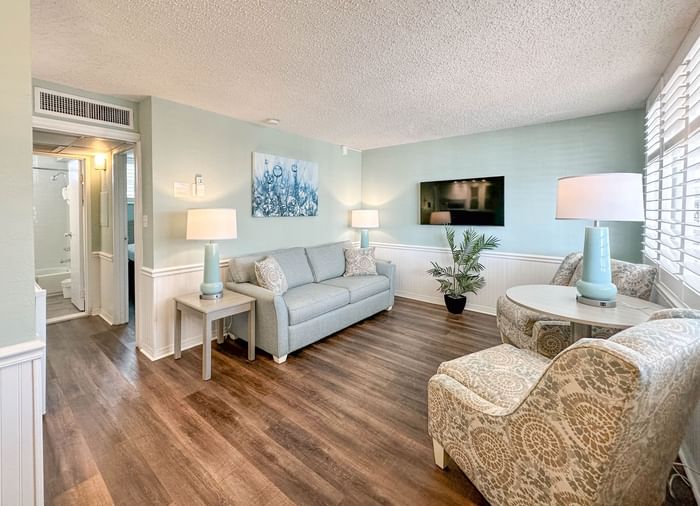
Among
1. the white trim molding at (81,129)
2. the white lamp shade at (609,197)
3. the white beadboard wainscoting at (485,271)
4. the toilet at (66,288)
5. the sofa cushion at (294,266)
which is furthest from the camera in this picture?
the toilet at (66,288)

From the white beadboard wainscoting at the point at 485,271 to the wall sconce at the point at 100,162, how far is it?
376cm

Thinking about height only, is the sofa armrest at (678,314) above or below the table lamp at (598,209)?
below

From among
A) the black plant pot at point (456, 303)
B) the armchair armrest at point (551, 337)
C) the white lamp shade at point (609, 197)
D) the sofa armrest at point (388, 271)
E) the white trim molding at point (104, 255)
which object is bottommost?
the black plant pot at point (456, 303)

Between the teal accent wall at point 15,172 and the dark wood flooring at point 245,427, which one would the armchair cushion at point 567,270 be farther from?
the teal accent wall at point 15,172

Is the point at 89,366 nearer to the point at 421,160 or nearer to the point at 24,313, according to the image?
the point at 24,313

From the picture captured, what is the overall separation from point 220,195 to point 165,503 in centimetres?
263

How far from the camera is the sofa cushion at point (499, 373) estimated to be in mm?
1422

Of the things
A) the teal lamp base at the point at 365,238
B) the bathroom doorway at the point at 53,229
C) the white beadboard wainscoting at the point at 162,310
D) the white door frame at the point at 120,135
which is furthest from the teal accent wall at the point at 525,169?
the bathroom doorway at the point at 53,229

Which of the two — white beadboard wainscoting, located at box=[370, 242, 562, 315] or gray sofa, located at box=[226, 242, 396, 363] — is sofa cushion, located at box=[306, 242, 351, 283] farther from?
white beadboard wainscoting, located at box=[370, 242, 562, 315]

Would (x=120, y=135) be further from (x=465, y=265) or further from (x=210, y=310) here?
(x=465, y=265)

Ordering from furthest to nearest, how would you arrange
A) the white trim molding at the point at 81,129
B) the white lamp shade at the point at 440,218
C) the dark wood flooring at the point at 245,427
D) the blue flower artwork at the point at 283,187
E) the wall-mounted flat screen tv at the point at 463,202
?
the white lamp shade at the point at 440,218
the wall-mounted flat screen tv at the point at 463,202
the blue flower artwork at the point at 283,187
the white trim molding at the point at 81,129
the dark wood flooring at the point at 245,427

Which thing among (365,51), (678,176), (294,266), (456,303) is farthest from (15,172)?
(456,303)

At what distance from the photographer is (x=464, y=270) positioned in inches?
165

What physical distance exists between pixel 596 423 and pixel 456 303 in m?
3.33
